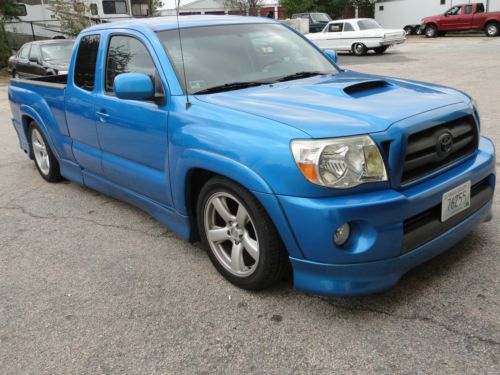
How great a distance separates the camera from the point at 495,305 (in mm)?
2760

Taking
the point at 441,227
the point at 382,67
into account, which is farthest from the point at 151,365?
the point at 382,67

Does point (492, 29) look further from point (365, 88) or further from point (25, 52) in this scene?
point (365, 88)

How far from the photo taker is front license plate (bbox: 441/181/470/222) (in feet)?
9.03

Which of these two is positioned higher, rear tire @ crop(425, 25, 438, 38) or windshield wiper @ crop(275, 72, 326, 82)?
windshield wiper @ crop(275, 72, 326, 82)

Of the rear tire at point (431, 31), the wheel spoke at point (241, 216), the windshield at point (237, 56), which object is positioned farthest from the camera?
the rear tire at point (431, 31)

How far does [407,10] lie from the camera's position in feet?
115

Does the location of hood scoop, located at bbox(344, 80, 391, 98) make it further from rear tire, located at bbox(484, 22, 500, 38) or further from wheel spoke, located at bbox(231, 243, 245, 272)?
rear tire, located at bbox(484, 22, 500, 38)

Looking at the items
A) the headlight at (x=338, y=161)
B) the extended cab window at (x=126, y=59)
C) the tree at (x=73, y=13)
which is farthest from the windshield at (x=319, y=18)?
the headlight at (x=338, y=161)

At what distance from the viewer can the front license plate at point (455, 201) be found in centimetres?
275

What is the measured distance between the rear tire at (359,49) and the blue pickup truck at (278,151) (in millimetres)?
18515

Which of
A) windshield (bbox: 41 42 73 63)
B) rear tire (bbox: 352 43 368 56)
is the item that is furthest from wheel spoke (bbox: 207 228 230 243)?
rear tire (bbox: 352 43 368 56)

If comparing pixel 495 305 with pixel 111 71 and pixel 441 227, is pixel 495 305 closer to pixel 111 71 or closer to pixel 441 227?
pixel 441 227

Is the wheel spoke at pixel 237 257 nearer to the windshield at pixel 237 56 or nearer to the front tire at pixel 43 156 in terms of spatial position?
the windshield at pixel 237 56

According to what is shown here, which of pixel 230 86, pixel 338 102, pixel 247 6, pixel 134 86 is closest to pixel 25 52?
pixel 134 86
